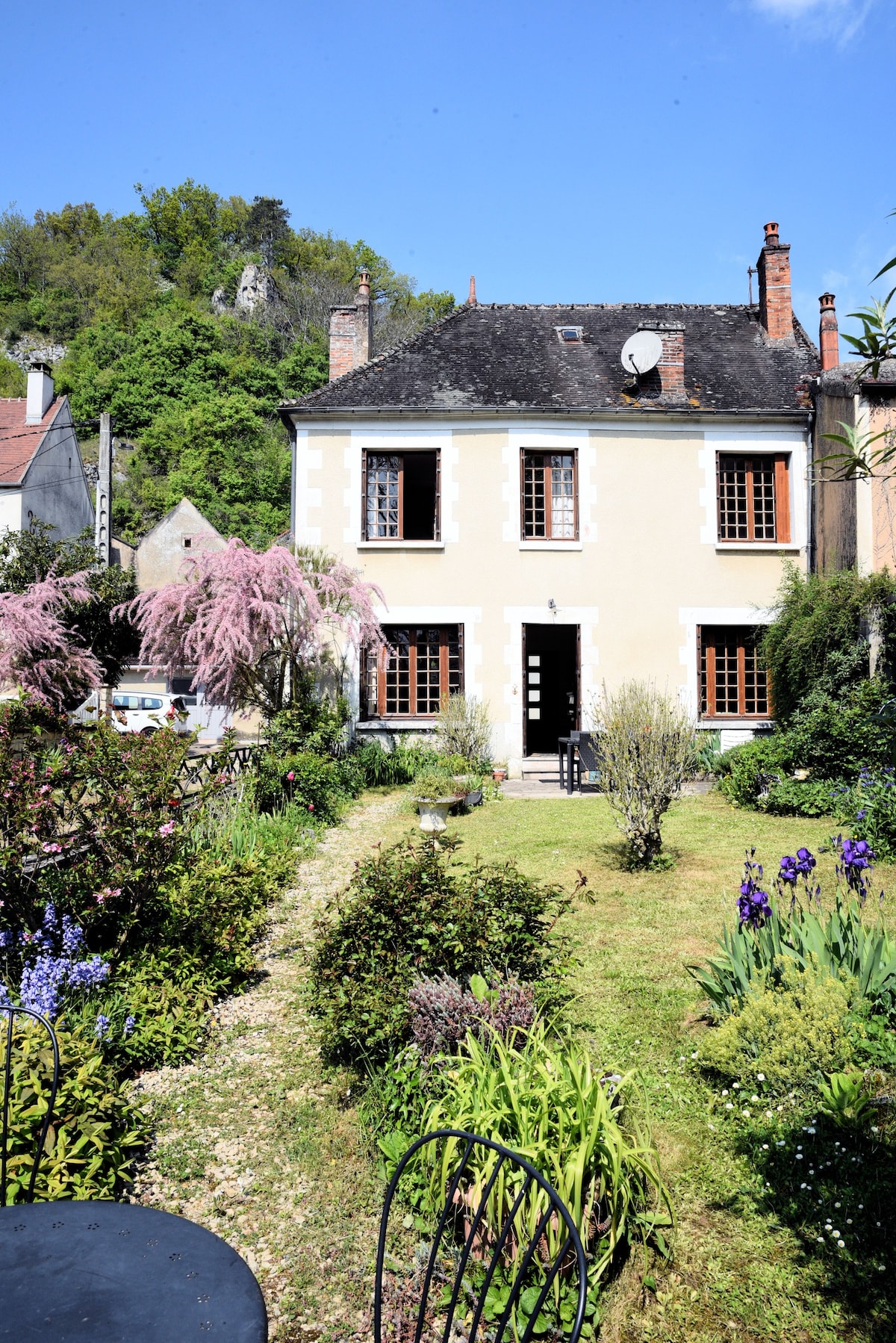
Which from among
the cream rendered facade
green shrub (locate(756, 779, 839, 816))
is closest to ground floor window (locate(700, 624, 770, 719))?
the cream rendered facade

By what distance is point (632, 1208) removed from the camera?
9.93 ft

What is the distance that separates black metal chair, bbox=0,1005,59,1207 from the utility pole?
1688cm

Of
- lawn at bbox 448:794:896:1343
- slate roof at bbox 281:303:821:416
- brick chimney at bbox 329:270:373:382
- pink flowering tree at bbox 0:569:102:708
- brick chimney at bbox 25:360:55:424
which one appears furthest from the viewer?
brick chimney at bbox 25:360:55:424

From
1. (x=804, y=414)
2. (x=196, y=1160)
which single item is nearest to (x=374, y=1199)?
(x=196, y=1160)

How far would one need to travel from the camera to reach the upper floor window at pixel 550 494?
14656 mm

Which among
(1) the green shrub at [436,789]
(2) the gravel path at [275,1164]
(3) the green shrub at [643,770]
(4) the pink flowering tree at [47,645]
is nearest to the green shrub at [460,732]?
(1) the green shrub at [436,789]

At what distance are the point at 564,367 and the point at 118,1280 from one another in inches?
612

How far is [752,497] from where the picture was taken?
1490cm

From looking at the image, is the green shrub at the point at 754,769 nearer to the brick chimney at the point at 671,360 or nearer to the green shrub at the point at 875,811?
the green shrub at the point at 875,811

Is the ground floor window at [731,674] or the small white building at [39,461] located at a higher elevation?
the small white building at [39,461]

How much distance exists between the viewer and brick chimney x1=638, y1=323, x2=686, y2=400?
14695 mm

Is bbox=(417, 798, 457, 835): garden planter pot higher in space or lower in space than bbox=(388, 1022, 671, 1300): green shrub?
higher

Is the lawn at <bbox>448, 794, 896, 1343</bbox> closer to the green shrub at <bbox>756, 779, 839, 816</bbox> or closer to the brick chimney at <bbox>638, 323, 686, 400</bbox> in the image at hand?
the green shrub at <bbox>756, 779, 839, 816</bbox>

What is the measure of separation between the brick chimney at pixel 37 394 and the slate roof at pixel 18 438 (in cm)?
17
